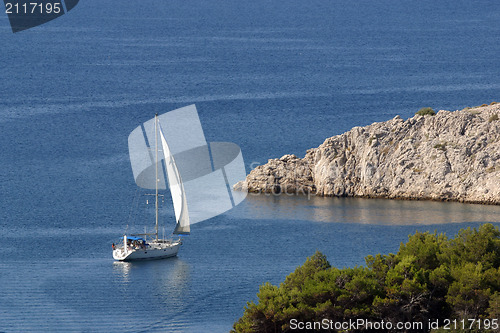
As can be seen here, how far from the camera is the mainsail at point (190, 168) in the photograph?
239 feet

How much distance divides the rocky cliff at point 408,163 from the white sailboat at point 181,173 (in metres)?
4.48

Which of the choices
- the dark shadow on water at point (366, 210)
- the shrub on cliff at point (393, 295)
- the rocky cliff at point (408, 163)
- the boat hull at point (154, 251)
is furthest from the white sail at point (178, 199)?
the shrub on cliff at point (393, 295)

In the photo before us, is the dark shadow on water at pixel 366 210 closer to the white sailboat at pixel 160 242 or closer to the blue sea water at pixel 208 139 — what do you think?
the blue sea water at pixel 208 139

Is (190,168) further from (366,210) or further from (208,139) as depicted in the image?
(366,210)

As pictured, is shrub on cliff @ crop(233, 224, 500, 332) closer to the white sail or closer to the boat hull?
the boat hull

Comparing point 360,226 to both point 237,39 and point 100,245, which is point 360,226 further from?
point 237,39

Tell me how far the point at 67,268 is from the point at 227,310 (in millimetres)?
13039

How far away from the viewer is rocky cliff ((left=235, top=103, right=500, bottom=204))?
259 ft

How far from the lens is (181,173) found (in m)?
90.8

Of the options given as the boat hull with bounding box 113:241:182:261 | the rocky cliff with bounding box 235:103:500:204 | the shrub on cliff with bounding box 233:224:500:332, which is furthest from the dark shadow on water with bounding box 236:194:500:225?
the shrub on cliff with bounding box 233:224:500:332

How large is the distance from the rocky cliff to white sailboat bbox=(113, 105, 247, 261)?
4479mm

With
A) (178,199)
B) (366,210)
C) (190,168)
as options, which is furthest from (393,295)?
(190,168)

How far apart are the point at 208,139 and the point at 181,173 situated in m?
18.0

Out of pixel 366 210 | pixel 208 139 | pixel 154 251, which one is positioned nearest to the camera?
pixel 154 251
